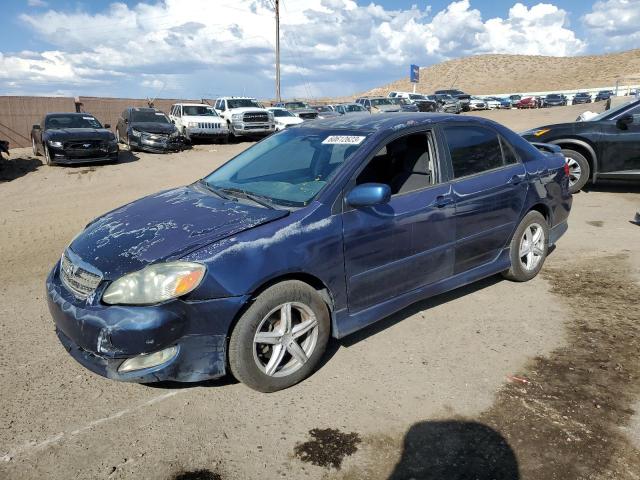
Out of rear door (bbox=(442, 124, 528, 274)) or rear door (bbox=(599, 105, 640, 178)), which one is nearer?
rear door (bbox=(442, 124, 528, 274))

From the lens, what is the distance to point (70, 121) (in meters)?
14.8

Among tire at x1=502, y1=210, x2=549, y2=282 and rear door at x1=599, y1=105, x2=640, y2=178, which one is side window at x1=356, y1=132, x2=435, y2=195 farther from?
rear door at x1=599, y1=105, x2=640, y2=178

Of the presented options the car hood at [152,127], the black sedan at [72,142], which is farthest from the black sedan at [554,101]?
the black sedan at [72,142]

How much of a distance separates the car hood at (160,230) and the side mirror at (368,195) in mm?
459

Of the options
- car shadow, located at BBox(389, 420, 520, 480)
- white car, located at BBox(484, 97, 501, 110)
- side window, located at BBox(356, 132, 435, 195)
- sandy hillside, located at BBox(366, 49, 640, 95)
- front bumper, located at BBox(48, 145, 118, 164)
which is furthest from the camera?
sandy hillside, located at BBox(366, 49, 640, 95)

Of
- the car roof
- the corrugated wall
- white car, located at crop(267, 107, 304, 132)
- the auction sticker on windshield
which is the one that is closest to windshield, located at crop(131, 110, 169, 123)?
white car, located at crop(267, 107, 304, 132)

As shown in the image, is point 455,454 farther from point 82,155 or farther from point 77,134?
point 77,134

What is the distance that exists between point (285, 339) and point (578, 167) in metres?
7.75

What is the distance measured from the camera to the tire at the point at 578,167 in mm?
8859

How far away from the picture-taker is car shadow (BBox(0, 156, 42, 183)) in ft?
42.5

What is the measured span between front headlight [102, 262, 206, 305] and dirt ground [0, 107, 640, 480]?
729mm

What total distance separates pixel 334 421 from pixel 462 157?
8.03 ft

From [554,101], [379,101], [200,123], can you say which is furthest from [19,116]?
[554,101]

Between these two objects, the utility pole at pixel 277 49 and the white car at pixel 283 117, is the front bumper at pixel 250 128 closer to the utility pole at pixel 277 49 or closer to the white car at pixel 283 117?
the white car at pixel 283 117
